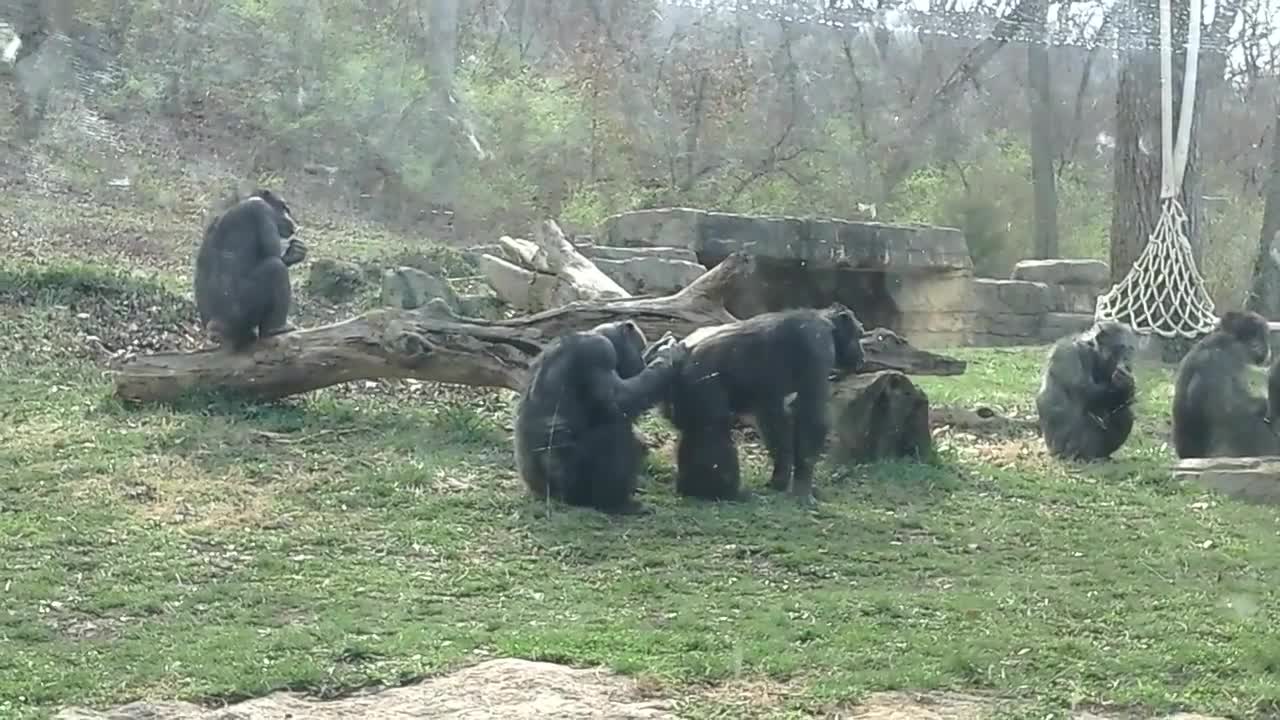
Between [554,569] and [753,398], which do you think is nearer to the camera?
[554,569]

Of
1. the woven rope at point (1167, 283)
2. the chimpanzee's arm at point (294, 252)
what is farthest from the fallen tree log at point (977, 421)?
the chimpanzee's arm at point (294, 252)

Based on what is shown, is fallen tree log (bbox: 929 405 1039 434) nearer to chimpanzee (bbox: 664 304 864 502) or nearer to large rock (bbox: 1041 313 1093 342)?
chimpanzee (bbox: 664 304 864 502)

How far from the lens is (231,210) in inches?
376

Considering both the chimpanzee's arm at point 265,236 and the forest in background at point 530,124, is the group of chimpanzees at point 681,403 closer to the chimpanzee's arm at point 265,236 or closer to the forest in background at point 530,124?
the chimpanzee's arm at point 265,236

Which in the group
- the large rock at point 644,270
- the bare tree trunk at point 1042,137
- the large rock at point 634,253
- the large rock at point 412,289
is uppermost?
the bare tree trunk at point 1042,137

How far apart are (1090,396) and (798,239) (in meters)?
5.26

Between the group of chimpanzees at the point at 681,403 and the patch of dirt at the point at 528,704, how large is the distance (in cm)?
263

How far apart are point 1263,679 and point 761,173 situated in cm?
1259

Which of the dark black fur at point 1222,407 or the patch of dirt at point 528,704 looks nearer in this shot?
the patch of dirt at point 528,704

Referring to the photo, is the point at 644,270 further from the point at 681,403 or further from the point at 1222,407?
the point at 1222,407

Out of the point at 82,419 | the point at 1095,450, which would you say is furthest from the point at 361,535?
the point at 1095,450

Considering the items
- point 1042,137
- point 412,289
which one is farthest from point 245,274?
point 1042,137

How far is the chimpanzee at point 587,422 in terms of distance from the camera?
7.27m

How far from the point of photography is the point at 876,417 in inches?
331
